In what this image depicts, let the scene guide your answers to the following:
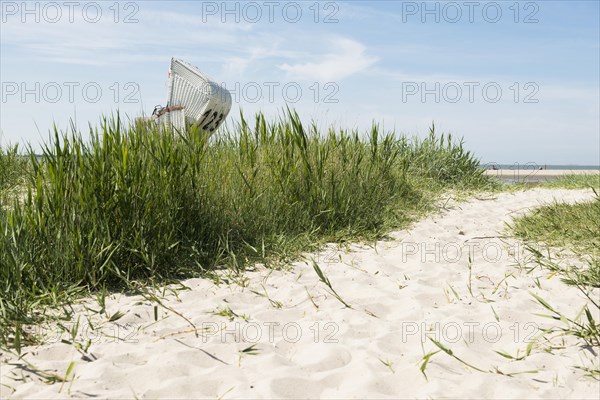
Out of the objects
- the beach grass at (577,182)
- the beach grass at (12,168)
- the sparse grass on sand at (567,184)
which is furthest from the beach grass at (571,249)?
the beach grass at (12,168)

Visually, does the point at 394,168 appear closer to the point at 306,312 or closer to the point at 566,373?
the point at 306,312

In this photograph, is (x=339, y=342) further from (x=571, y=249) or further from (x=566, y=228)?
(x=566, y=228)

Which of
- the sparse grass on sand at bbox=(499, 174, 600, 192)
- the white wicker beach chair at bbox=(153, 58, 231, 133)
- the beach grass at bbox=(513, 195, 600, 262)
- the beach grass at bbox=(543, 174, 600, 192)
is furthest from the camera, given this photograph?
the beach grass at bbox=(543, 174, 600, 192)

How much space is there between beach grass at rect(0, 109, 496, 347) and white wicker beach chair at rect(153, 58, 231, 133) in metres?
1.23

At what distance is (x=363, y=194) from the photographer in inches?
225

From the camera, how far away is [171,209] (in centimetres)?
412

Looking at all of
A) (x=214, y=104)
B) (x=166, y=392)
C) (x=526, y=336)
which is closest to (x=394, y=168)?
(x=214, y=104)

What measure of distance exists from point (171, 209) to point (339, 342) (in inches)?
69.7

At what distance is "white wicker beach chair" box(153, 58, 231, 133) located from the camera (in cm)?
703

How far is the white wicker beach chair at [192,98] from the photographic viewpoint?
7031mm

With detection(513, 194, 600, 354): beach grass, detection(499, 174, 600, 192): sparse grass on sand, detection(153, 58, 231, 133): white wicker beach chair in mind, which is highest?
detection(153, 58, 231, 133): white wicker beach chair

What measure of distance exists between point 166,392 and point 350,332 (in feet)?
3.47

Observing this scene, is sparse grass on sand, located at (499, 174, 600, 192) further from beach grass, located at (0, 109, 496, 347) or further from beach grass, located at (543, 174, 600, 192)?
beach grass, located at (0, 109, 496, 347)

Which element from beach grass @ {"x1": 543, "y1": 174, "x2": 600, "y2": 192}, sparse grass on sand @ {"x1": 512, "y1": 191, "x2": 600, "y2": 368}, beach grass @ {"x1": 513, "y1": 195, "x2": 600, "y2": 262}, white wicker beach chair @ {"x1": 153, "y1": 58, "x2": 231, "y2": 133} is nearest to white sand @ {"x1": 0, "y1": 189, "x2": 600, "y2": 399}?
sparse grass on sand @ {"x1": 512, "y1": 191, "x2": 600, "y2": 368}
